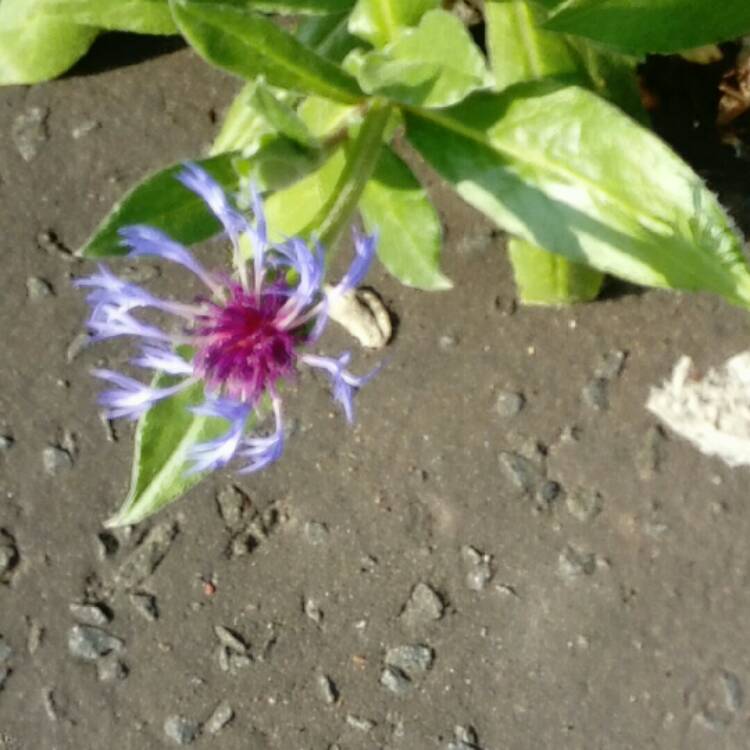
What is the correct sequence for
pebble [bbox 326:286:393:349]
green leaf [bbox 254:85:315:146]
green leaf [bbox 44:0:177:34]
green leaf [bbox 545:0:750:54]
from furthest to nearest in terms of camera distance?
pebble [bbox 326:286:393:349]
green leaf [bbox 44:0:177:34]
green leaf [bbox 545:0:750:54]
green leaf [bbox 254:85:315:146]

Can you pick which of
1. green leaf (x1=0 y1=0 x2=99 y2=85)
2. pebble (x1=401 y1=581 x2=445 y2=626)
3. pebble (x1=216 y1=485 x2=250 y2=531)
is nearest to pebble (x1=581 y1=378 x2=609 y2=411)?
pebble (x1=401 y1=581 x2=445 y2=626)

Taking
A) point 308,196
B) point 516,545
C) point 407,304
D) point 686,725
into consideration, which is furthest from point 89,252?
point 686,725

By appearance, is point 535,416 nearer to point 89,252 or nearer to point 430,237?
point 430,237

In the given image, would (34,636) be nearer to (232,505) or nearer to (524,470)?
(232,505)

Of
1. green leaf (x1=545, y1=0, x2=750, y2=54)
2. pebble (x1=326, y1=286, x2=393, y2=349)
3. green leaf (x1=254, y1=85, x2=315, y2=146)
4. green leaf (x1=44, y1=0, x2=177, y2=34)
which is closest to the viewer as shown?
green leaf (x1=254, y1=85, x2=315, y2=146)

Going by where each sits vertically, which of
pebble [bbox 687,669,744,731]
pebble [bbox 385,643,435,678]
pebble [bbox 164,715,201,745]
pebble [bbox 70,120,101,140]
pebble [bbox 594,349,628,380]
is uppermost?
pebble [bbox 70,120,101,140]

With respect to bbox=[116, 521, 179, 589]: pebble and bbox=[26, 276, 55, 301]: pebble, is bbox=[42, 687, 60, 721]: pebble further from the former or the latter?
bbox=[26, 276, 55, 301]: pebble

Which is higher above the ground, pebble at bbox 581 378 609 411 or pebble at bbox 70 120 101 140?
pebble at bbox 70 120 101 140

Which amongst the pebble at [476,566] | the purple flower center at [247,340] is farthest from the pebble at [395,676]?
the purple flower center at [247,340]
